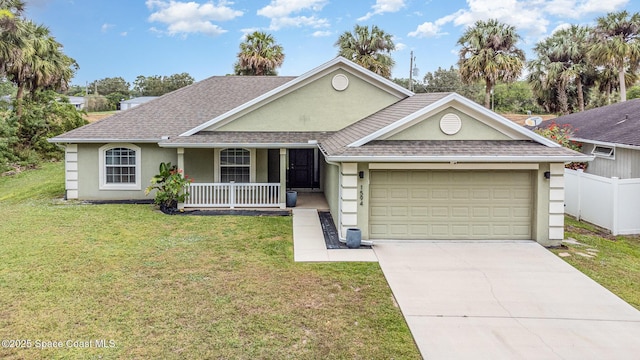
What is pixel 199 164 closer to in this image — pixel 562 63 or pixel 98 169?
pixel 98 169

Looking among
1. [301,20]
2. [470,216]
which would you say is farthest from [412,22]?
[470,216]

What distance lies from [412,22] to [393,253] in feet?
115

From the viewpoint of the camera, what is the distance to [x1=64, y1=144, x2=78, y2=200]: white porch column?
15.7 m

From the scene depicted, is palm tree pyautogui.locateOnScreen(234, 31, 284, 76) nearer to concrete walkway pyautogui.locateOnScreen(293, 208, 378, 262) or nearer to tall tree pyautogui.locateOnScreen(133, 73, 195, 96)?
concrete walkway pyautogui.locateOnScreen(293, 208, 378, 262)

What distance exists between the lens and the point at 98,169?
15.9 m

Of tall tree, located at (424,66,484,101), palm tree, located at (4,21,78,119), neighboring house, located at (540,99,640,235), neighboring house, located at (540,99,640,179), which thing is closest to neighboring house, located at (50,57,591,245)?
neighboring house, located at (540,99,640,235)

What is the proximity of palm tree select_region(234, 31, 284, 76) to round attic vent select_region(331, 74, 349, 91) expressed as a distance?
16486 millimetres

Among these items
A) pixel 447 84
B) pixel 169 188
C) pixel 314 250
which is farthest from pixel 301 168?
pixel 447 84

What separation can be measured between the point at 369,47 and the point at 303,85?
1676 cm

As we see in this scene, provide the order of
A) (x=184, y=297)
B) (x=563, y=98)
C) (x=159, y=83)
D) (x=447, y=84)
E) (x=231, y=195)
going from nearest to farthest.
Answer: (x=184, y=297) → (x=231, y=195) → (x=563, y=98) → (x=447, y=84) → (x=159, y=83)

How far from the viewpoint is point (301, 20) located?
127ft

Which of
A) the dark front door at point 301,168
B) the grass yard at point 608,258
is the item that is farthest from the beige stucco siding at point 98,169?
the grass yard at point 608,258

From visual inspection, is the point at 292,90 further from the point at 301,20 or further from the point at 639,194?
the point at 301,20

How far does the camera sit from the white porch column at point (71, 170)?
15680 millimetres
